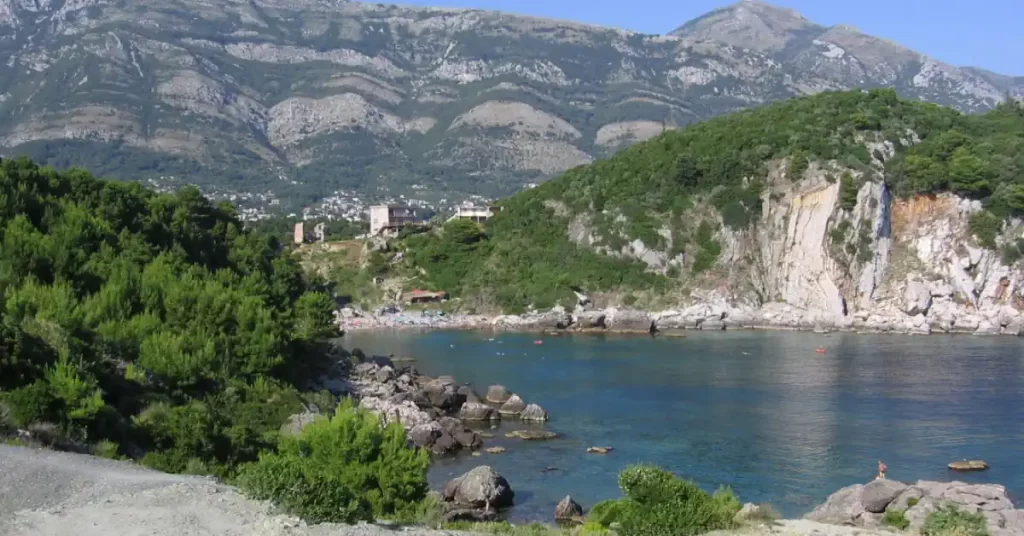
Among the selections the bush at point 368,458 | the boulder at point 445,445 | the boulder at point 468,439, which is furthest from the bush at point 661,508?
the boulder at point 468,439

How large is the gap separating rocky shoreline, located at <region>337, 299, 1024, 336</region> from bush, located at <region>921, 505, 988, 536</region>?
58126mm

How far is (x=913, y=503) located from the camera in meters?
23.3

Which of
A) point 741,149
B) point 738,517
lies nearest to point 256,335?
point 738,517

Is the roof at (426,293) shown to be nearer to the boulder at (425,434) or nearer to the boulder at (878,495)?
the boulder at (425,434)

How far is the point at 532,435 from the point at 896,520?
16.8 metres

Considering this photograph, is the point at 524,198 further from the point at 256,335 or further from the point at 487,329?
the point at 256,335

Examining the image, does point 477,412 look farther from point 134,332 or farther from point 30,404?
point 30,404

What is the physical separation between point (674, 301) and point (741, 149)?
759 inches

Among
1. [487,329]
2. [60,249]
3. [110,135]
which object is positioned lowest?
[487,329]

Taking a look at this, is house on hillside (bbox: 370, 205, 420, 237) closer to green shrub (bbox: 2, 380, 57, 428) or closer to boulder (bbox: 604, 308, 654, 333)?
boulder (bbox: 604, 308, 654, 333)

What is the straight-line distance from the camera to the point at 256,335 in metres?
33.5

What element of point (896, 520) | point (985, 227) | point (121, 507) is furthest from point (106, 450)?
point (985, 227)

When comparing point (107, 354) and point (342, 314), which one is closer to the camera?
point (107, 354)

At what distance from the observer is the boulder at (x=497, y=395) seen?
43906mm
